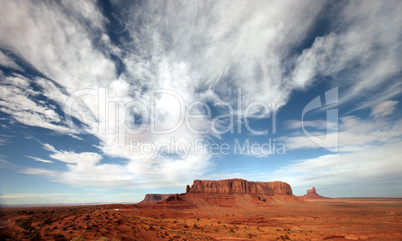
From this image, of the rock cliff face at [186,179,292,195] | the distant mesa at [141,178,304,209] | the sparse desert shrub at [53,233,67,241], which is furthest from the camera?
the rock cliff face at [186,179,292,195]

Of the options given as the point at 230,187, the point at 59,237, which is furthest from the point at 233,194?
the point at 59,237

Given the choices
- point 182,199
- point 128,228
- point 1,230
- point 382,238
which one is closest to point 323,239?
point 382,238

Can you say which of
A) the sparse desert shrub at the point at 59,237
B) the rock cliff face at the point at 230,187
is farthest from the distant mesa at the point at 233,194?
the sparse desert shrub at the point at 59,237

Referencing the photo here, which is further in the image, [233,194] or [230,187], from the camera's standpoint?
[230,187]

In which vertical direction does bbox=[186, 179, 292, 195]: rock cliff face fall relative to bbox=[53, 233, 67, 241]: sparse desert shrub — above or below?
below

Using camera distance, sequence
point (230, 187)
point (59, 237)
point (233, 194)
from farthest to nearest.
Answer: point (230, 187)
point (233, 194)
point (59, 237)

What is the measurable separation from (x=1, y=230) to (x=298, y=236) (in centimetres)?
3792

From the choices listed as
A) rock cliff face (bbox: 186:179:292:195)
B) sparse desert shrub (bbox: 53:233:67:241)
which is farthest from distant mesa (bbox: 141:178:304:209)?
sparse desert shrub (bbox: 53:233:67:241)

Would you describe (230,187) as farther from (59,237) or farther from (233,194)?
(59,237)

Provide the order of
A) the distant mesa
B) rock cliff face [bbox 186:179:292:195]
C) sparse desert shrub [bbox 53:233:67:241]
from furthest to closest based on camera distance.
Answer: rock cliff face [bbox 186:179:292:195], the distant mesa, sparse desert shrub [bbox 53:233:67:241]

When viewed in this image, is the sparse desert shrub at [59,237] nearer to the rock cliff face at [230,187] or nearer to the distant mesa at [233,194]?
the distant mesa at [233,194]

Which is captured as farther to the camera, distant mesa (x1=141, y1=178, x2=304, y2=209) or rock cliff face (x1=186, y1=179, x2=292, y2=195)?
rock cliff face (x1=186, y1=179, x2=292, y2=195)

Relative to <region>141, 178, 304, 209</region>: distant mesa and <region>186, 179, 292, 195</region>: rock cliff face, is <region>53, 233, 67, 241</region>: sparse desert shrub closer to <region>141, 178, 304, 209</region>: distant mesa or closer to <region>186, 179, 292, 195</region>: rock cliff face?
<region>141, 178, 304, 209</region>: distant mesa

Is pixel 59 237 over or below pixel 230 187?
over
